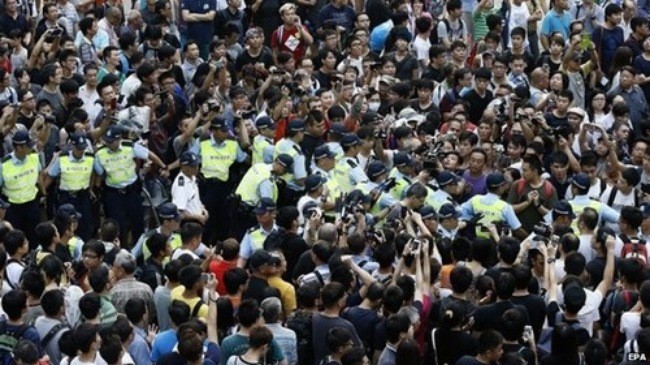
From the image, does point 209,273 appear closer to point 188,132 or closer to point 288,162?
point 288,162

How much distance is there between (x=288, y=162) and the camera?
649 inches

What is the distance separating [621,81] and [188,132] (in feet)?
16.1

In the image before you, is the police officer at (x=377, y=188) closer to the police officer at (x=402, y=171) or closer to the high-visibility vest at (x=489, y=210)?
the police officer at (x=402, y=171)

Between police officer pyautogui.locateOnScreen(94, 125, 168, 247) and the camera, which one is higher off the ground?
the camera

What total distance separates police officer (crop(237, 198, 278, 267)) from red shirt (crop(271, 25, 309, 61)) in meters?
5.88

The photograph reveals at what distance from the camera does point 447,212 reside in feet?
49.8

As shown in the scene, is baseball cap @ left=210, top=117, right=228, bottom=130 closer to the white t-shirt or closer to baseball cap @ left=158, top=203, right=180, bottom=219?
baseball cap @ left=158, top=203, right=180, bottom=219

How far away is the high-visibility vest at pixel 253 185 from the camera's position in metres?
16.4

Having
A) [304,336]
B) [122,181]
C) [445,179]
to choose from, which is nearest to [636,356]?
[304,336]

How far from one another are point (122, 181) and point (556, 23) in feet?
22.5

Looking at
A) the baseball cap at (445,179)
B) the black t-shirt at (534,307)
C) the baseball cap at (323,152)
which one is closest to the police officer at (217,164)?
the baseball cap at (323,152)

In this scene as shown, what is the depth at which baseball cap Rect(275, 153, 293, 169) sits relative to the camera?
1645 centimetres

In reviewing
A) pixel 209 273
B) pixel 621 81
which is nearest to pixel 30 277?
pixel 209 273

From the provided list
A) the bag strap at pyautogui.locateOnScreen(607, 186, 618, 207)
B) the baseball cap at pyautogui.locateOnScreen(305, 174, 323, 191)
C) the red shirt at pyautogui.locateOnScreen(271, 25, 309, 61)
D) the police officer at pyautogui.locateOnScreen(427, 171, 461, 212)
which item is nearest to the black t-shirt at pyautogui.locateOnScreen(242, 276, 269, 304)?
the baseball cap at pyautogui.locateOnScreen(305, 174, 323, 191)
